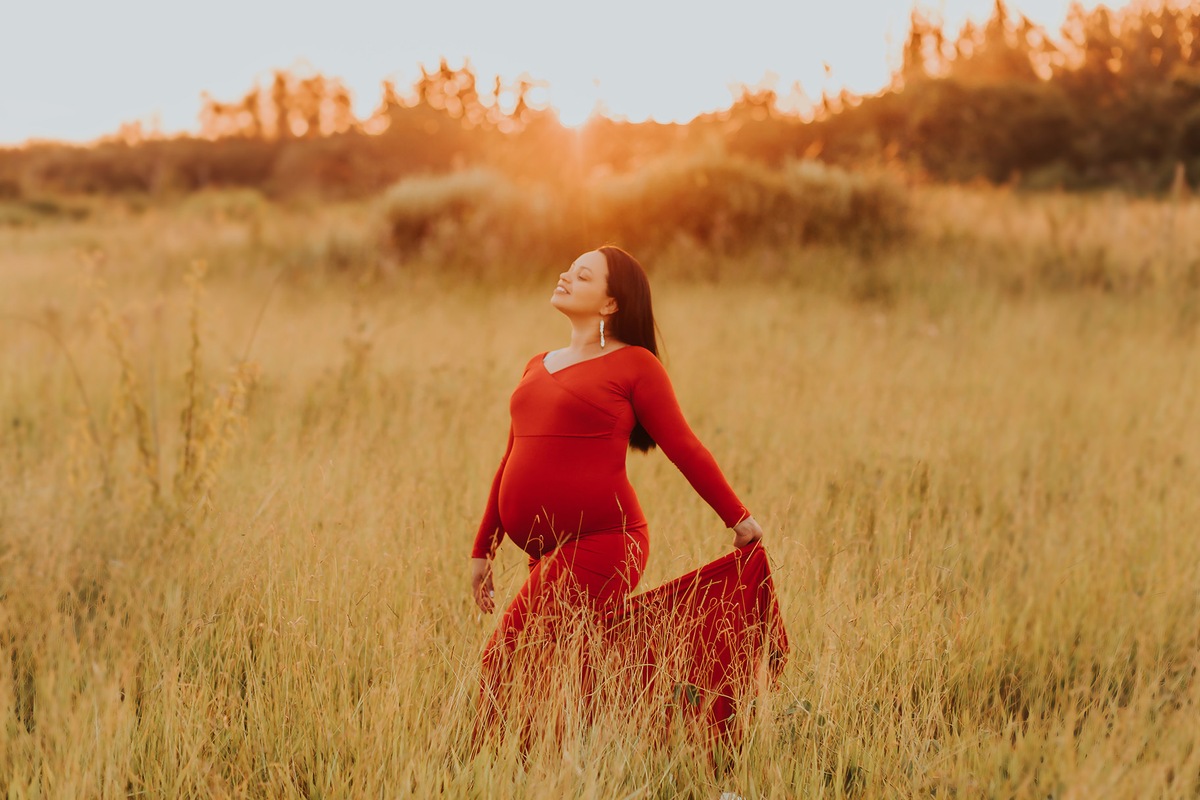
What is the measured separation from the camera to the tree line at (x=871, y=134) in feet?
50.6

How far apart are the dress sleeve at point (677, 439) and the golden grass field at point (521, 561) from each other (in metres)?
0.52

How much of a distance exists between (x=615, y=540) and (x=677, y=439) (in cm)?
34

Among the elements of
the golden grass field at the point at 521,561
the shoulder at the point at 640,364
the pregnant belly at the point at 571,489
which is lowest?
the golden grass field at the point at 521,561

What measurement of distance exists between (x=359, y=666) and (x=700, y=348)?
4.99 metres

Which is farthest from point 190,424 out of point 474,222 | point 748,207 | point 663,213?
point 748,207

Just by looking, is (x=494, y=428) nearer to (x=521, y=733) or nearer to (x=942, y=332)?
(x=521, y=733)

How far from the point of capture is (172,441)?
5.50 meters

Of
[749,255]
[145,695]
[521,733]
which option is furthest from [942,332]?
[145,695]

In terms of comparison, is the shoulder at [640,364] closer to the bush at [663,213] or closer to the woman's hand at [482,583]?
the woman's hand at [482,583]

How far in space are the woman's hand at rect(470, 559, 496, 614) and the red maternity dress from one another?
20cm

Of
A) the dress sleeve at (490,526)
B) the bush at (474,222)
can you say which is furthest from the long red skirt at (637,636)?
the bush at (474,222)

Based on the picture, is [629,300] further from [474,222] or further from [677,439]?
[474,222]

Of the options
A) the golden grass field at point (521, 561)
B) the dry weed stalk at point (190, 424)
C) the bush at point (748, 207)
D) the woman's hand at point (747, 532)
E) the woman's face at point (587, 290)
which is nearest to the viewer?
the golden grass field at point (521, 561)

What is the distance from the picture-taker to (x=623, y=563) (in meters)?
2.70
